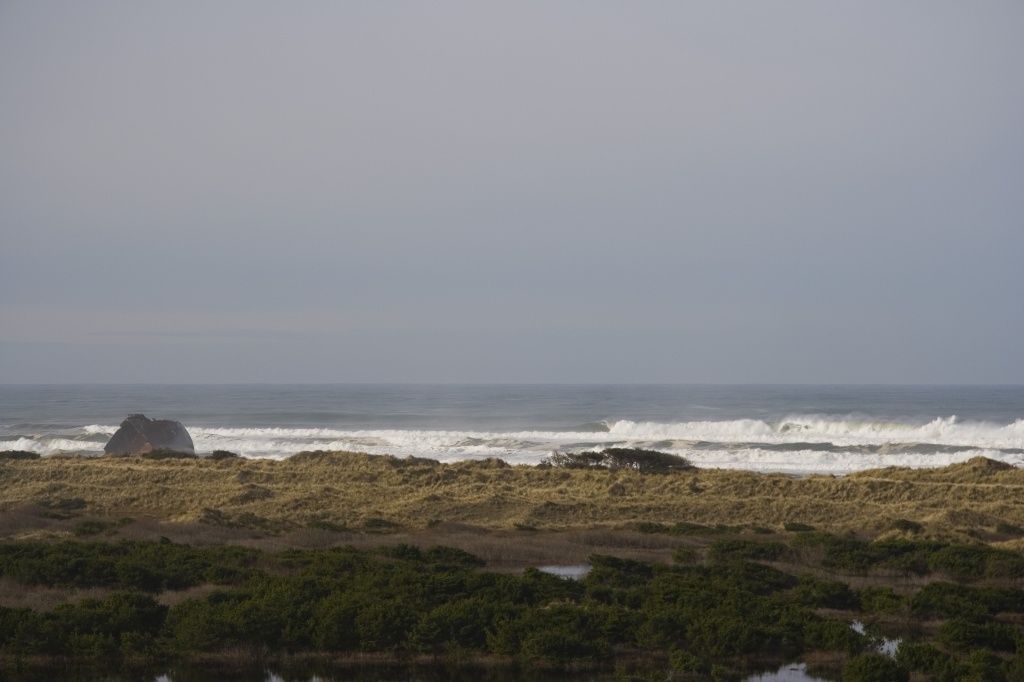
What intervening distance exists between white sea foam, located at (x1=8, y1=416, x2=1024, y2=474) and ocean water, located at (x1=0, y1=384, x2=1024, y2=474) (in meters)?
0.14

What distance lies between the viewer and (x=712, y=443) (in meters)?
61.9

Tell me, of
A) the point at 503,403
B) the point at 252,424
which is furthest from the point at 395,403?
the point at 252,424

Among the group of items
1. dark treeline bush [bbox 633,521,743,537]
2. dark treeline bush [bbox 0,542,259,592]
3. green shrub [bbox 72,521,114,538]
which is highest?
dark treeline bush [bbox 0,542,259,592]

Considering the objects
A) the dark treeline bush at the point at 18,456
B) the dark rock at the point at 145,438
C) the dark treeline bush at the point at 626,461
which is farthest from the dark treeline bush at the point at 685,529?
the dark rock at the point at 145,438

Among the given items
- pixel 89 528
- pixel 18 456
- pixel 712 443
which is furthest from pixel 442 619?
pixel 712 443

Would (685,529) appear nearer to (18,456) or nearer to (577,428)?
(18,456)

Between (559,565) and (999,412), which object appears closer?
(559,565)

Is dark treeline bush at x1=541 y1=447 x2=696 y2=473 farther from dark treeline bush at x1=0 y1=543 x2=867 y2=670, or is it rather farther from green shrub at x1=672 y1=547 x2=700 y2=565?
dark treeline bush at x1=0 y1=543 x2=867 y2=670

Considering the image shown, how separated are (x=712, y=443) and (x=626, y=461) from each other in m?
26.9

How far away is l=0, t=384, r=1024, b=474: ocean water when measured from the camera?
5450 cm

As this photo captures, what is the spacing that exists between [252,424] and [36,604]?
78.2 m

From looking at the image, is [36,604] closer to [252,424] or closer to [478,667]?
[478,667]

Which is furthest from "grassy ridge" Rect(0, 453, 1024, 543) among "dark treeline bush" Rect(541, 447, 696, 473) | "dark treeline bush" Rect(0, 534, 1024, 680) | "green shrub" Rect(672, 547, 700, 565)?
"dark treeline bush" Rect(0, 534, 1024, 680)

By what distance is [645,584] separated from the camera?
53.2 ft
